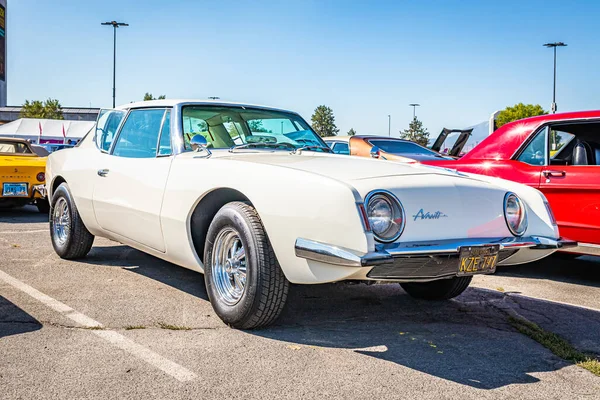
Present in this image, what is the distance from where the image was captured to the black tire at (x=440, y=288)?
468cm

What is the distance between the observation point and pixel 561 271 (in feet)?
21.3

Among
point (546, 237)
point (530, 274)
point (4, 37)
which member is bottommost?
→ point (530, 274)

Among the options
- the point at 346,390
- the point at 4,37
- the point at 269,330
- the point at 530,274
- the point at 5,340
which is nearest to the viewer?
the point at 346,390

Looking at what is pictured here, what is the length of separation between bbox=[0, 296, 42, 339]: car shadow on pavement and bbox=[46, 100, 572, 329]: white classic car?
98 cm

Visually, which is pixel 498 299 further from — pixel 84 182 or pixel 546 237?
pixel 84 182

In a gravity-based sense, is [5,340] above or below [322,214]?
below

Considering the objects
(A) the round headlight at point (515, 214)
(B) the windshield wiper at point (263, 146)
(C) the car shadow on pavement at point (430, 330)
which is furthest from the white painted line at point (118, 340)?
(A) the round headlight at point (515, 214)

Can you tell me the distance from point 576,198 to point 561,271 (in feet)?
3.93

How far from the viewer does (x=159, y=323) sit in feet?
13.2

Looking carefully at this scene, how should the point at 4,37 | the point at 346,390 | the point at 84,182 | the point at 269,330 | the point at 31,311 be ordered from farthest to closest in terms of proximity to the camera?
the point at 4,37
the point at 84,182
the point at 31,311
the point at 269,330
the point at 346,390

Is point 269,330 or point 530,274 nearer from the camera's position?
point 269,330

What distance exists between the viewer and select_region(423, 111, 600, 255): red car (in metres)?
5.50

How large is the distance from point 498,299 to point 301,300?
1.56m

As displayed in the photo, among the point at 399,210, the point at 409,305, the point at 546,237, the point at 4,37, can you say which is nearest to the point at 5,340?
the point at 399,210
